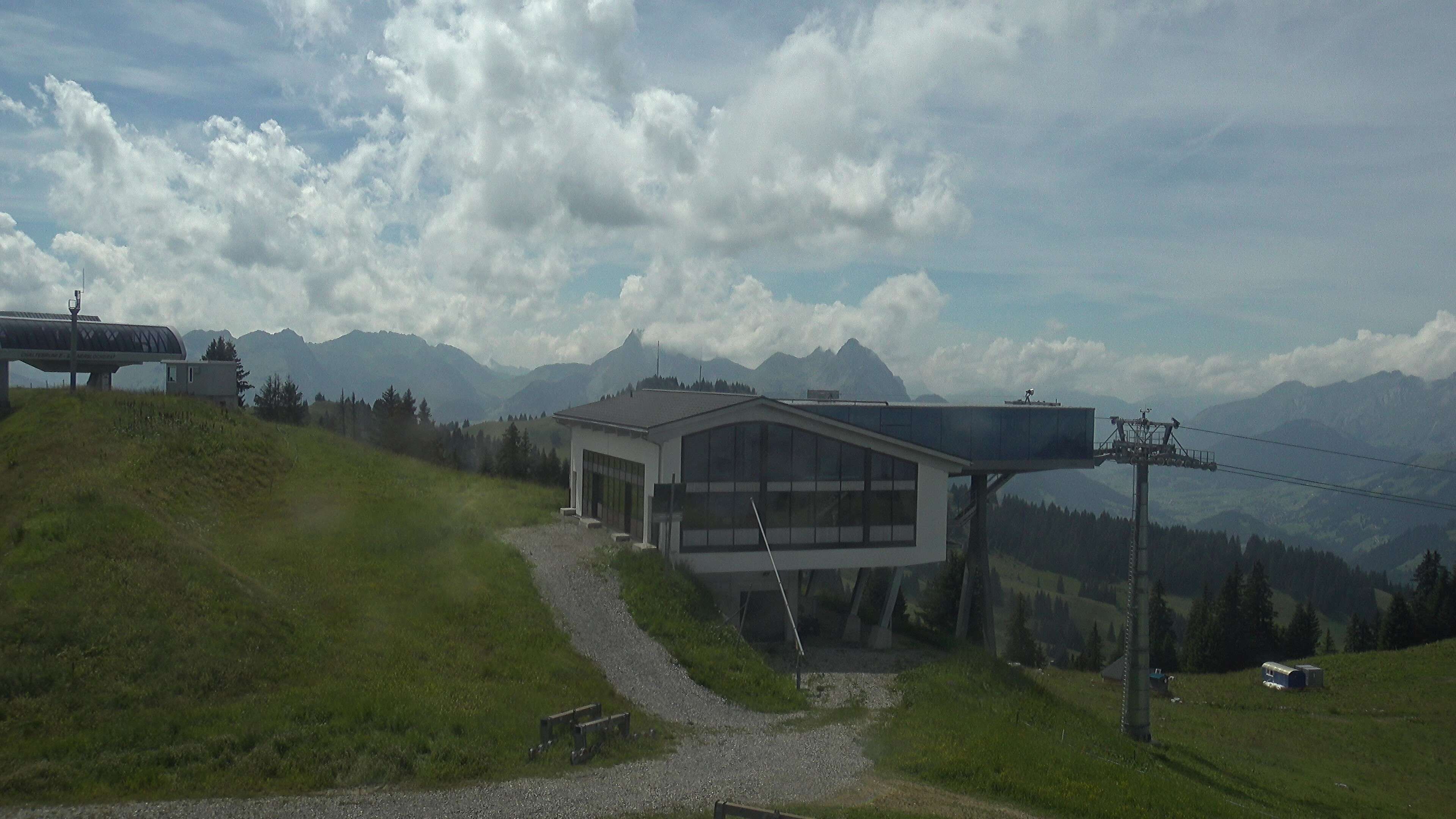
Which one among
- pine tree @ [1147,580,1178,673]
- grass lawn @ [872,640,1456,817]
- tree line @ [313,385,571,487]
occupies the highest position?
tree line @ [313,385,571,487]

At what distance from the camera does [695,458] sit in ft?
103

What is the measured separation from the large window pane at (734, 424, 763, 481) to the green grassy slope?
26.2 feet

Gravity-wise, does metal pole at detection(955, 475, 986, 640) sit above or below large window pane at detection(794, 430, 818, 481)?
below

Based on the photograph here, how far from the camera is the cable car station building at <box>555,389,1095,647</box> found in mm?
31203

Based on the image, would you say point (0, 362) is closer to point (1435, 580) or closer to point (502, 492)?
point (502, 492)

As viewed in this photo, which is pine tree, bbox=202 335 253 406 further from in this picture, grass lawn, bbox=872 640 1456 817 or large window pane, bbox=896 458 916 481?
grass lawn, bbox=872 640 1456 817

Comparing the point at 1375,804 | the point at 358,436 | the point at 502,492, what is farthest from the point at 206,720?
the point at 358,436

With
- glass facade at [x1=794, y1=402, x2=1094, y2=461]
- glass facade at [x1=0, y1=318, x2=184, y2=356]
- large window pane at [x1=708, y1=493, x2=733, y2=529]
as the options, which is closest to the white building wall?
large window pane at [x1=708, y1=493, x2=733, y2=529]

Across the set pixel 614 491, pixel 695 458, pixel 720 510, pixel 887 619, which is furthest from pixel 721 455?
pixel 887 619

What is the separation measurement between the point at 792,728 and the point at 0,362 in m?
38.1

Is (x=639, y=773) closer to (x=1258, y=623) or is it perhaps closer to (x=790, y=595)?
(x=790, y=595)

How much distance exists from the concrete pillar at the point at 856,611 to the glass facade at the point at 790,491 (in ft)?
10.0

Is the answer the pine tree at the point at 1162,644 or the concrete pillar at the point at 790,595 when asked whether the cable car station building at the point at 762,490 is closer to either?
the concrete pillar at the point at 790,595

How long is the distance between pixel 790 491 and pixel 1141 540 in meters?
11.8
